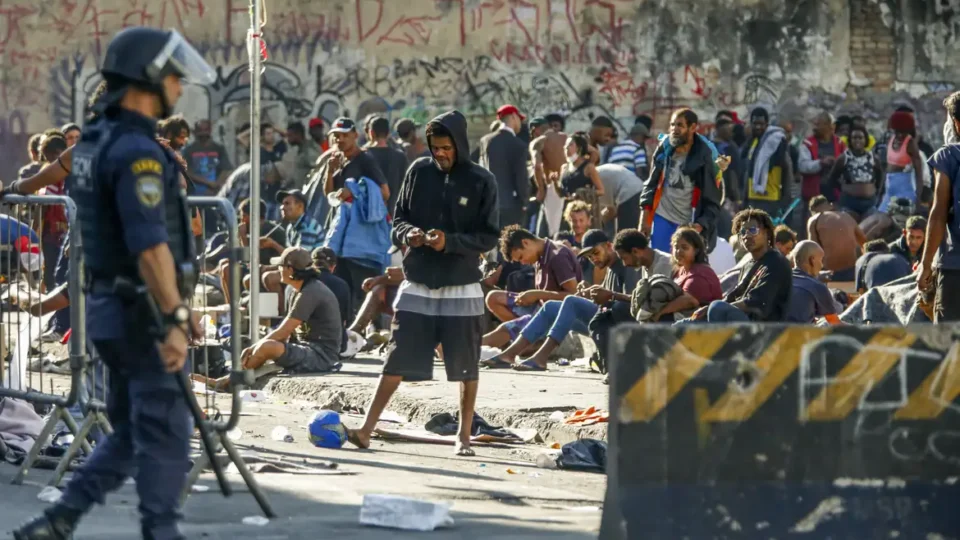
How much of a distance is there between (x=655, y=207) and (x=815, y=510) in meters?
7.51

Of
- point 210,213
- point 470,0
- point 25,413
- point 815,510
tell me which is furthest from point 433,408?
point 470,0

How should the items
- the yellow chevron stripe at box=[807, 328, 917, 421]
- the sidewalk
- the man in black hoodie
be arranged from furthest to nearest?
the sidewalk, the man in black hoodie, the yellow chevron stripe at box=[807, 328, 917, 421]

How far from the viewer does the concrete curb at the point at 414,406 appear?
1006 cm

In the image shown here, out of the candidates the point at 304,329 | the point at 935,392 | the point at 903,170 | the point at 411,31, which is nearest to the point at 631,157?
the point at 903,170

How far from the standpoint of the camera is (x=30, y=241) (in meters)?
9.25

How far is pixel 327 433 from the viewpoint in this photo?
966cm

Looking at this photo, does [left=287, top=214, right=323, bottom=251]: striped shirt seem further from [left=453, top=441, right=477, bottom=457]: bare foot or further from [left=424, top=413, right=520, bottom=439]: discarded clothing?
[left=453, top=441, right=477, bottom=457]: bare foot

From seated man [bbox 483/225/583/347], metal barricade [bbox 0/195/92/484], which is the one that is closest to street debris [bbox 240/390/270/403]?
metal barricade [bbox 0/195/92/484]

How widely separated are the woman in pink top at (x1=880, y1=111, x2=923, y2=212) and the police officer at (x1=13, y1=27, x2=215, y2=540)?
14.9 m

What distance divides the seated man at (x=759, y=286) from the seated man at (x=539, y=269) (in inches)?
97.9

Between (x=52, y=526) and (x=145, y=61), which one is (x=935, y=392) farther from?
(x=52, y=526)

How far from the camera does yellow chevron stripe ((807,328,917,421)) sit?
19.7 ft

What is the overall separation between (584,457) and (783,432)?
9.83ft

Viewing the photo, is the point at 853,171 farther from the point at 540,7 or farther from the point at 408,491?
the point at 408,491
